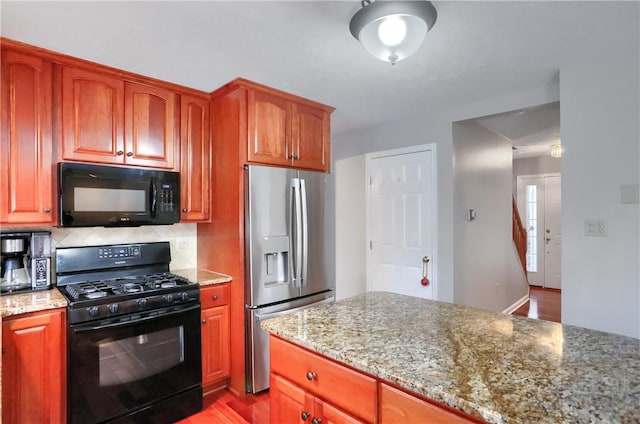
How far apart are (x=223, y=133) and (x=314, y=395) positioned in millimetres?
2058

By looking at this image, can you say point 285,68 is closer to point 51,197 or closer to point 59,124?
point 59,124

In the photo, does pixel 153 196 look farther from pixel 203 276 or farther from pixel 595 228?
pixel 595 228

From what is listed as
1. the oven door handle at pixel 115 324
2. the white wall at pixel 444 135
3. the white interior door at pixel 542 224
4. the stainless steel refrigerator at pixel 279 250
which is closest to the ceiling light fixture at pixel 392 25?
the stainless steel refrigerator at pixel 279 250

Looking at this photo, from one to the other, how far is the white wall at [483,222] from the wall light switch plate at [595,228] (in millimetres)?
1134

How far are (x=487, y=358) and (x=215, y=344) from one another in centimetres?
202

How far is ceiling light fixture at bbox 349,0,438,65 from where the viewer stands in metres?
1.51

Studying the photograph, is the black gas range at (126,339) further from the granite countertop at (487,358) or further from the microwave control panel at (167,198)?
the granite countertop at (487,358)

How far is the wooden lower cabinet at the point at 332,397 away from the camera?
0.95 m

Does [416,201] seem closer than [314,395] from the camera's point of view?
No

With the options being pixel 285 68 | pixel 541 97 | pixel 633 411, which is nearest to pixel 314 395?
pixel 633 411

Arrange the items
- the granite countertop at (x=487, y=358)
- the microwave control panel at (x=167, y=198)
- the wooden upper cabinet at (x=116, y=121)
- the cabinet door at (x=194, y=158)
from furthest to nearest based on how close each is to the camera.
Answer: the cabinet door at (x=194, y=158) < the microwave control panel at (x=167, y=198) < the wooden upper cabinet at (x=116, y=121) < the granite countertop at (x=487, y=358)

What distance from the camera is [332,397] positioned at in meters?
1.16

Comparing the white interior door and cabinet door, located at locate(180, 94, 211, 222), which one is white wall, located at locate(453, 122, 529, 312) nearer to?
the white interior door

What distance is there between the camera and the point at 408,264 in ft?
11.8
